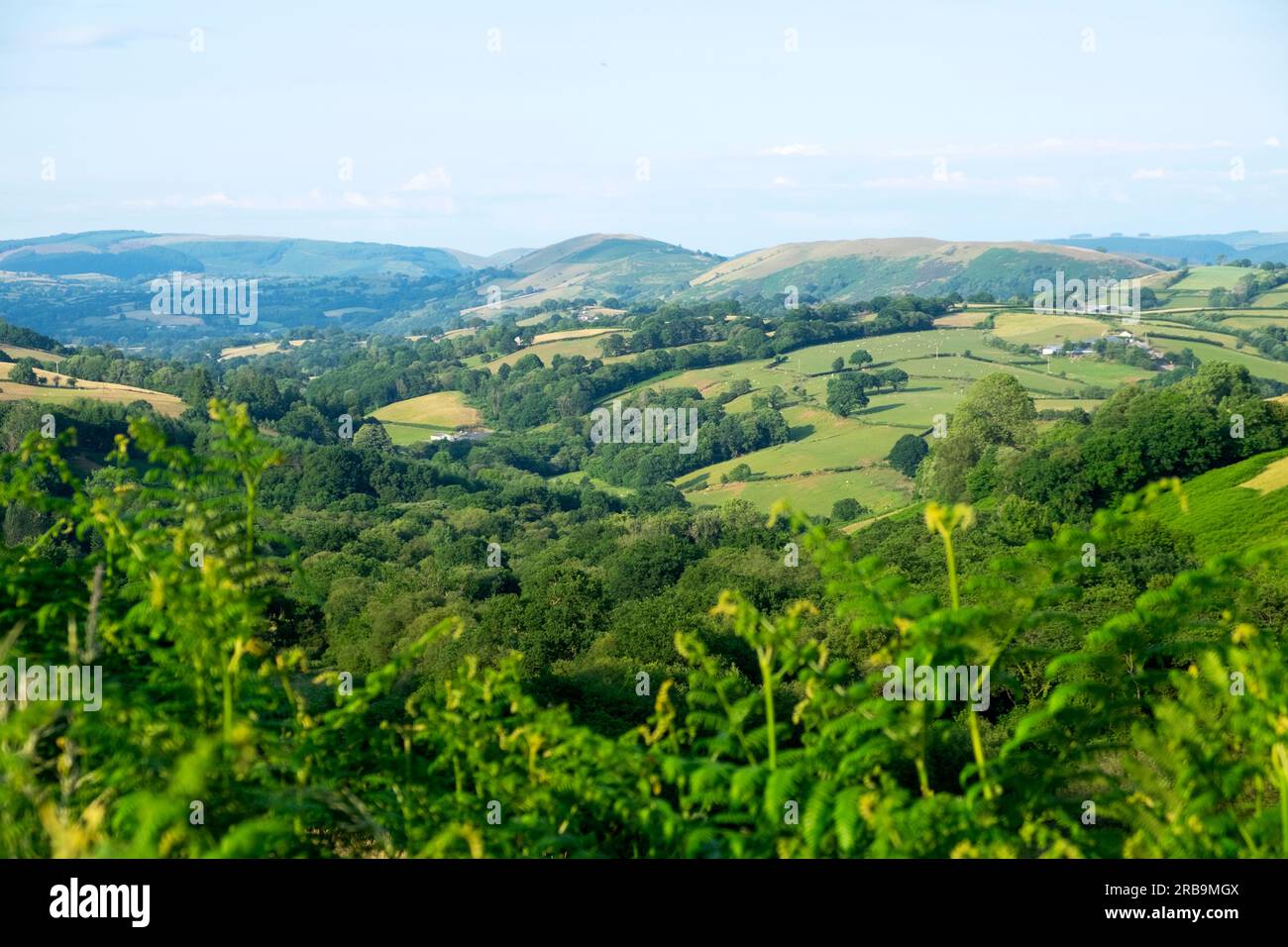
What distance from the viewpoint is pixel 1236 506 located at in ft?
188

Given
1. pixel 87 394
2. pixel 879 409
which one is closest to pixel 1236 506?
pixel 879 409

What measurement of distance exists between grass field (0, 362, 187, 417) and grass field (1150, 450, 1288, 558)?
9035 centimetres

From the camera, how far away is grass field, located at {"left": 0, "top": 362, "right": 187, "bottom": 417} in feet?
A: 352

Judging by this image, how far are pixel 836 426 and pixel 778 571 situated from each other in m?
75.1

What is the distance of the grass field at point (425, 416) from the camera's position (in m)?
159

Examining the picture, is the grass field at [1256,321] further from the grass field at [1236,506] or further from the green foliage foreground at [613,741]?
the green foliage foreground at [613,741]

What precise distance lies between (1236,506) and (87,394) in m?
104

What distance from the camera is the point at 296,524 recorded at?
267 ft

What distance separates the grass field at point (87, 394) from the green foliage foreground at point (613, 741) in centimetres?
11021

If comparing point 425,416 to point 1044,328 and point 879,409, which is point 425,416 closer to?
point 879,409

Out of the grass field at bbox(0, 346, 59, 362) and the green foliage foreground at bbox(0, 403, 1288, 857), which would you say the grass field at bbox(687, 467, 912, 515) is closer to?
the green foliage foreground at bbox(0, 403, 1288, 857)
